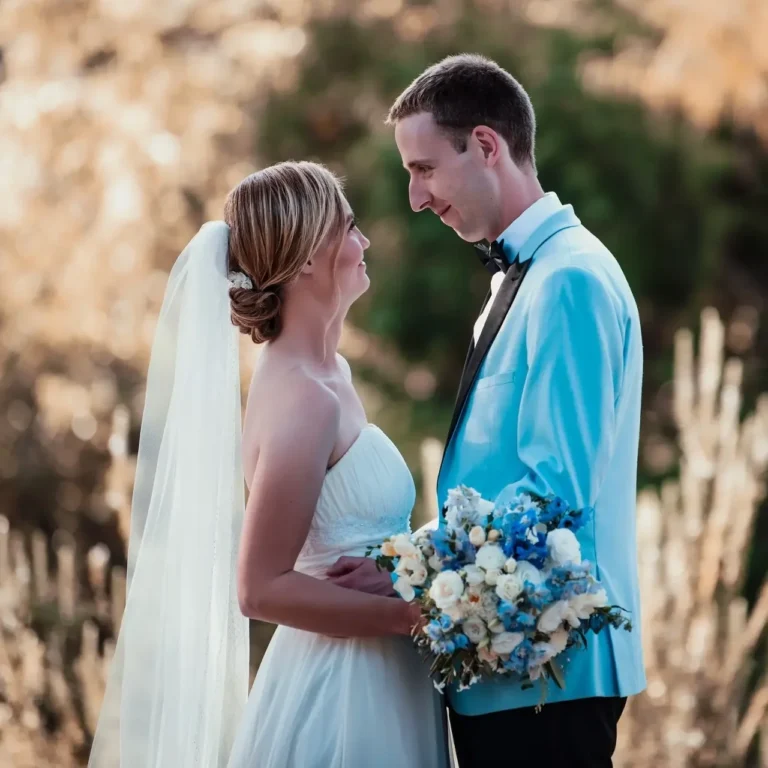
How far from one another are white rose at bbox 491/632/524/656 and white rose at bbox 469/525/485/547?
0.19 meters

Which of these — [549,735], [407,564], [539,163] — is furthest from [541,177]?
[407,564]

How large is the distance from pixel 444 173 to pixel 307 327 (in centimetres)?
57

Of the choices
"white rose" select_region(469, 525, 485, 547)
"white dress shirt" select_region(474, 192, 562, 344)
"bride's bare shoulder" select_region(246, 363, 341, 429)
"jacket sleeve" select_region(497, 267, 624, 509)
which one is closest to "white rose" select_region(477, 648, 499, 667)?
"white rose" select_region(469, 525, 485, 547)

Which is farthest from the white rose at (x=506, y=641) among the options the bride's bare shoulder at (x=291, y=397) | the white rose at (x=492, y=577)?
the bride's bare shoulder at (x=291, y=397)

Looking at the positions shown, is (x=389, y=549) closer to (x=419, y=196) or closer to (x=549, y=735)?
(x=549, y=735)

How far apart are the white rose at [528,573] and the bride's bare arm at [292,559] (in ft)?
1.50

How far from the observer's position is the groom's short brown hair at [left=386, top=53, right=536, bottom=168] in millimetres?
3049

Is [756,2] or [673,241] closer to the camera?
[756,2]

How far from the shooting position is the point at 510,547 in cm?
237

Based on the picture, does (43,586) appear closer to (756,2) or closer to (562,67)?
(562,67)

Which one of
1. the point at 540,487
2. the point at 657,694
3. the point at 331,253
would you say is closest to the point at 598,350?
the point at 540,487

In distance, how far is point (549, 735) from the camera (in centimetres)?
268

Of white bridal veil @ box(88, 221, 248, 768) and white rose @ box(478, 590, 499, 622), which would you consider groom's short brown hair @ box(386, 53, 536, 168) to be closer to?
white bridal veil @ box(88, 221, 248, 768)

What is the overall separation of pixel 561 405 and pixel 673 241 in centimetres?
708
